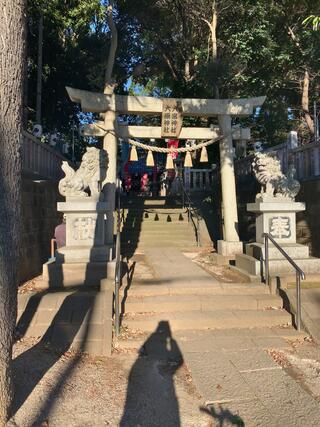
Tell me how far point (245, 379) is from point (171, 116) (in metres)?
8.03

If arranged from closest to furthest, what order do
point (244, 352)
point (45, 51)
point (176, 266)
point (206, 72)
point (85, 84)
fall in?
point (244, 352) < point (176, 266) < point (206, 72) < point (45, 51) < point (85, 84)

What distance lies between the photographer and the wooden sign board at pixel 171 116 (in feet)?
35.7

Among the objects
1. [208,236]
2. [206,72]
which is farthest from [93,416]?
[206,72]

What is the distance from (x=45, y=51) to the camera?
1839 centimetres

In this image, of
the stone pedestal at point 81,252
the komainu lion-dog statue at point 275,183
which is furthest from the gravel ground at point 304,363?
the stone pedestal at point 81,252

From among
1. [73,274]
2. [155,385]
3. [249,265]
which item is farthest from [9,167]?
[249,265]

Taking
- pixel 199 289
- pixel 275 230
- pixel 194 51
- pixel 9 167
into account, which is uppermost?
pixel 194 51

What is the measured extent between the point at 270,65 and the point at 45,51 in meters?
9.87

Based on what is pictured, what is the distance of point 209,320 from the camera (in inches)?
230

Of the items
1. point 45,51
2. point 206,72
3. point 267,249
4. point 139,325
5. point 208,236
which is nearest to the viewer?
point 139,325

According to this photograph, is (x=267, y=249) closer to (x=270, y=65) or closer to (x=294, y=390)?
(x=294, y=390)

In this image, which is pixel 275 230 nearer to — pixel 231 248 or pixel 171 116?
pixel 231 248

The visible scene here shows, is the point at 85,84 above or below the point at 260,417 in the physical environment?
above

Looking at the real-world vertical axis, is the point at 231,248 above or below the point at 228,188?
below
